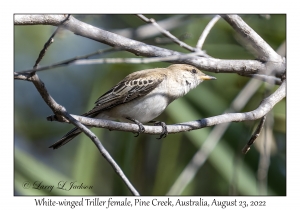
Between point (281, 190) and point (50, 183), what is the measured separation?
2.20 meters

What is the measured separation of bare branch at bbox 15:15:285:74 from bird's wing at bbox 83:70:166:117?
0.53 m

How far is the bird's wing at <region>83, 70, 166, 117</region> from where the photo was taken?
163 inches

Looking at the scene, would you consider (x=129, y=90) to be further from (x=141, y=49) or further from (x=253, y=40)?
(x=253, y=40)

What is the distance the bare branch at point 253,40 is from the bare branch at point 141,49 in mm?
73

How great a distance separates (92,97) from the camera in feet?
17.4

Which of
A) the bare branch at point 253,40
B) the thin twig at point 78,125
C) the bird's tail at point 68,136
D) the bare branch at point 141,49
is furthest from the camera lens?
the bare branch at point 253,40

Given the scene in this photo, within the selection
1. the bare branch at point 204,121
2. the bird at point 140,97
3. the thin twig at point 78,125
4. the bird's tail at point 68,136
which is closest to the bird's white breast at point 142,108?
the bird at point 140,97

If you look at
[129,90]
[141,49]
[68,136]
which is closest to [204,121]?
[141,49]

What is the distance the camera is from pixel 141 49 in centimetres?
357

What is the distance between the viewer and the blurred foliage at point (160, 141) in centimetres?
431

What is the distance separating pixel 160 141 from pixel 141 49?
184cm

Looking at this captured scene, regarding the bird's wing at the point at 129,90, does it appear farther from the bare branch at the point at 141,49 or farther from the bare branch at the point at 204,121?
the bare branch at the point at 204,121

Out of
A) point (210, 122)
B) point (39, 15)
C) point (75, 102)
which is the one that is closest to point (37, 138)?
point (75, 102)

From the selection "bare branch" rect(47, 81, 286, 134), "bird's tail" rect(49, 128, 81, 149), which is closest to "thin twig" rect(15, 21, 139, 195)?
"bare branch" rect(47, 81, 286, 134)
